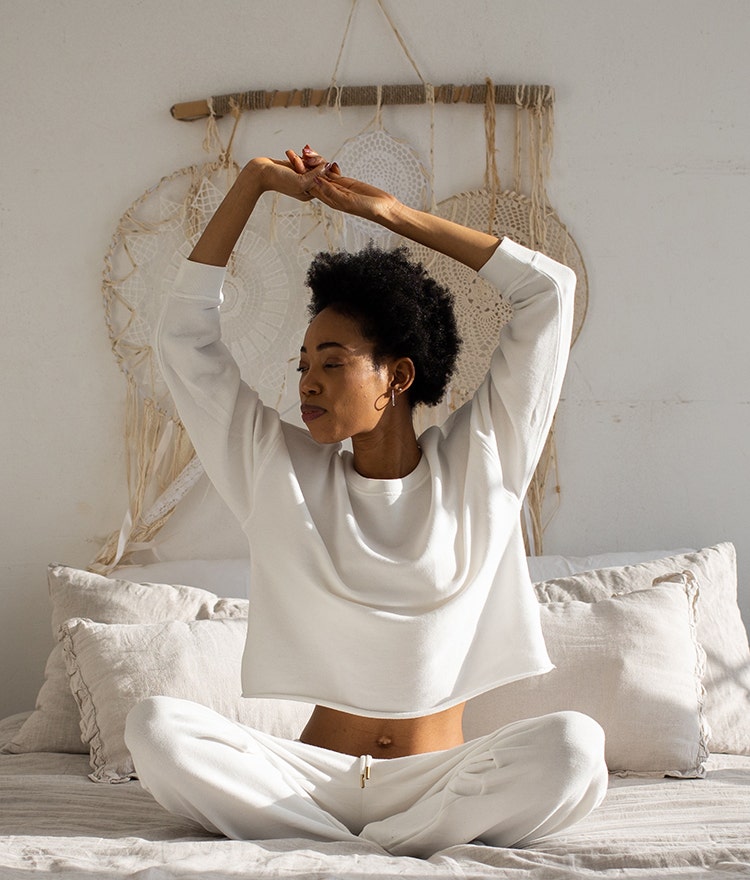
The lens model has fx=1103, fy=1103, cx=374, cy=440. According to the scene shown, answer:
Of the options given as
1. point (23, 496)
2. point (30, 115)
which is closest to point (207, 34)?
point (30, 115)

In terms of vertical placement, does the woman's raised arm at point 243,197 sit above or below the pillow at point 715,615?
above

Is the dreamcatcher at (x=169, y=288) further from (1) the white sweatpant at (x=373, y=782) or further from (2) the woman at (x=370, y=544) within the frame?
(1) the white sweatpant at (x=373, y=782)

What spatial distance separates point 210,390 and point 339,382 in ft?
0.68

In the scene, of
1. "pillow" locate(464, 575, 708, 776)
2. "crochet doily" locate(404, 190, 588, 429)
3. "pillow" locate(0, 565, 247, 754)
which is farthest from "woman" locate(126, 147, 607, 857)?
"crochet doily" locate(404, 190, 588, 429)

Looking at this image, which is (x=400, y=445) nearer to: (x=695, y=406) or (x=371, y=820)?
(x=371, y=820)

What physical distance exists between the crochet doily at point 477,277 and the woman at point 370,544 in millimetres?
902

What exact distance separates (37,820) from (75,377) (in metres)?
1.39

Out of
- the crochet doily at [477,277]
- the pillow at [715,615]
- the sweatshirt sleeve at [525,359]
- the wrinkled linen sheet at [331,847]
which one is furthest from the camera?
the crochet doily at [477,277]

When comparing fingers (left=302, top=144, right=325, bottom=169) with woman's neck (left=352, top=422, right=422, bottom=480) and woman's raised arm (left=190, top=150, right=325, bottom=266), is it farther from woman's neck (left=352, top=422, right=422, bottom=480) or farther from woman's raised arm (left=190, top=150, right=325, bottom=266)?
woman's neck (left=352, top=422, right=422, bottom=480)

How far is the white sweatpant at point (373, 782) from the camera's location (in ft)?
4.95

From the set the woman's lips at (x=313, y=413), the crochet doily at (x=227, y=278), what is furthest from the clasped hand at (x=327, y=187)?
the crochet doily at (x=227, y=278)

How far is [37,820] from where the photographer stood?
67.1 inches

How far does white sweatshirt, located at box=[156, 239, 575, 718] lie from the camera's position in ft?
5.48

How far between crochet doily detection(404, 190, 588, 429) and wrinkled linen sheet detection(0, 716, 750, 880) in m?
1.19
